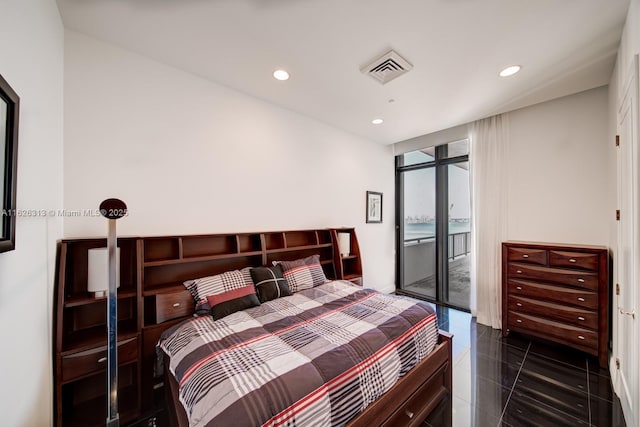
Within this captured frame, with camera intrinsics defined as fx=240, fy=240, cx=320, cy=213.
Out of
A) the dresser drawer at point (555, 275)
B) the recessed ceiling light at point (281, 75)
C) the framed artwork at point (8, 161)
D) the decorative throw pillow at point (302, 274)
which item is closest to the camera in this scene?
the framed artwork at point (8, 161)

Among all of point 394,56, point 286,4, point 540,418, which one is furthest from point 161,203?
point 540,418

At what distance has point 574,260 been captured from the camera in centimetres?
248

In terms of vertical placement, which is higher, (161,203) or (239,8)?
(239,8)

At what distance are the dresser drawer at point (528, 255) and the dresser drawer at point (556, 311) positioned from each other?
0.45 metres

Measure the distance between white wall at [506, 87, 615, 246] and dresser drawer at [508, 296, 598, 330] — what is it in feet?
2.64

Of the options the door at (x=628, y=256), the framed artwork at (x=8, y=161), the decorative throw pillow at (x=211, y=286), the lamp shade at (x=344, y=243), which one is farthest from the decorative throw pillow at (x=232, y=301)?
the door at (x=628, y=256)

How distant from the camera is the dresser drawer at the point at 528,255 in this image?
2.68m

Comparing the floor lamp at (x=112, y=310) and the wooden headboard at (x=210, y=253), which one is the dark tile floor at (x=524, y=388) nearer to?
the wooden headboard at (x=210, y=253)

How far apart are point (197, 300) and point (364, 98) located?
8.89ft

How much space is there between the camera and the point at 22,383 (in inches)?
45.3

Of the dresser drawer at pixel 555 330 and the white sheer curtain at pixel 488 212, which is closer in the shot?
the dresser drawer at pixel 555 330

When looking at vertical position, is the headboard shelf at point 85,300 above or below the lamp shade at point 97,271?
below

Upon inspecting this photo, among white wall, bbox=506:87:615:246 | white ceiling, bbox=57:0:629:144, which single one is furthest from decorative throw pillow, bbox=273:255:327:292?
white wall, bbox=506:87:615:246

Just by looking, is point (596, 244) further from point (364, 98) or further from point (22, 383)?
point (22, 383)
